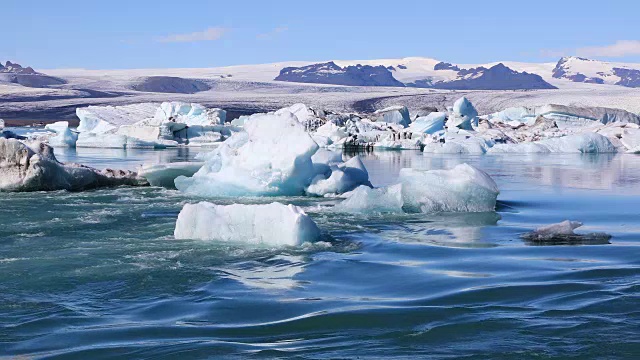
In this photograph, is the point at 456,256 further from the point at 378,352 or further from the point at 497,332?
the point at 378,352

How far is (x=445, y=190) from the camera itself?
7.55 meters

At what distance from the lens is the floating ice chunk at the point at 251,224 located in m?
5.42

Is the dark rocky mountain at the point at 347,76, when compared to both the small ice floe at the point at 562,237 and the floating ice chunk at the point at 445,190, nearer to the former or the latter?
the floating ice chunk at the point at 445,190

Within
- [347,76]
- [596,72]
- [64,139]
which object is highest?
[596,72]

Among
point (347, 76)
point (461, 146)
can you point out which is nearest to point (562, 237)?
point (461, 146)

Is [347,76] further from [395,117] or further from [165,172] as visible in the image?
[165,172]

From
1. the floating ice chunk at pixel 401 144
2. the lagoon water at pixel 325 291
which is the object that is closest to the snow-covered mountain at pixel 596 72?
the floating ice chunk at pixel 401 144

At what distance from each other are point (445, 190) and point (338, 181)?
173 centimetres

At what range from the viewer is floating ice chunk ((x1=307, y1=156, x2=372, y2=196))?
9016 mm

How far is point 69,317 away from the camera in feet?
12.1

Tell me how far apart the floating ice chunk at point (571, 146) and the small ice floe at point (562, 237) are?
50.5 feet

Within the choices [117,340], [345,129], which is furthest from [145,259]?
[345,129]

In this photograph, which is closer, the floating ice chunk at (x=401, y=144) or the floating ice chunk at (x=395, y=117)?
the floating ice chunk at (x=401, y=144)

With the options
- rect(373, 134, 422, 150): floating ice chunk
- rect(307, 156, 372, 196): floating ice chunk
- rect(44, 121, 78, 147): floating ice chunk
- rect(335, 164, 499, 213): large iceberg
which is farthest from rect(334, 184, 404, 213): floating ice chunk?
rect(44, 121, 78, 147): floating ice chunk
